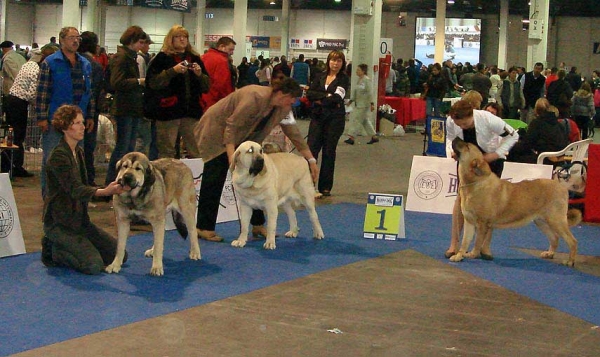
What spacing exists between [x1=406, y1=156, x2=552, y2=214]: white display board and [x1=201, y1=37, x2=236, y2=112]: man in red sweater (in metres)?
2.30

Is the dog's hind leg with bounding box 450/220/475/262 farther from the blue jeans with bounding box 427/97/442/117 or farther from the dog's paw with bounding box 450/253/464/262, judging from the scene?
the blue jeans with bounding box 427/97/442/117

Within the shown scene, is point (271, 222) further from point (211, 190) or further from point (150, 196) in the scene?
point (150, 196)

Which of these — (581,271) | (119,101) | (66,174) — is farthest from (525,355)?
(119,101)

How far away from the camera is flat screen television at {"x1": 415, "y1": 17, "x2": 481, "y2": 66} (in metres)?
38.8

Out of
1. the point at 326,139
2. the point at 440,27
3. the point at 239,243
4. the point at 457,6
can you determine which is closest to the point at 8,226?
the point at 239,243

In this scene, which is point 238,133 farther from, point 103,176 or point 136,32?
point 103,176

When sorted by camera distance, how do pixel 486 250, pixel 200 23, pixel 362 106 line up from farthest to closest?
1. pixel 200 23
2. pixel 362 106
3. pixel 486 250

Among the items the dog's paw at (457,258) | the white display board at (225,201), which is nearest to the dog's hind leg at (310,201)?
the white display board at (225,201)

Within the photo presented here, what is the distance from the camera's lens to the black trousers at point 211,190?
21.6 ft

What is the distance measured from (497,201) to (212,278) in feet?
7.28

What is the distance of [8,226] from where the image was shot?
579 cm

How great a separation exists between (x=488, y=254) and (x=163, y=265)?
2.50 meters

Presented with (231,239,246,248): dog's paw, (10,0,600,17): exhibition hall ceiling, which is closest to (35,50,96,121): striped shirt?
(231,239,246,248): dog's paw

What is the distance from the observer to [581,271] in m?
6.05
